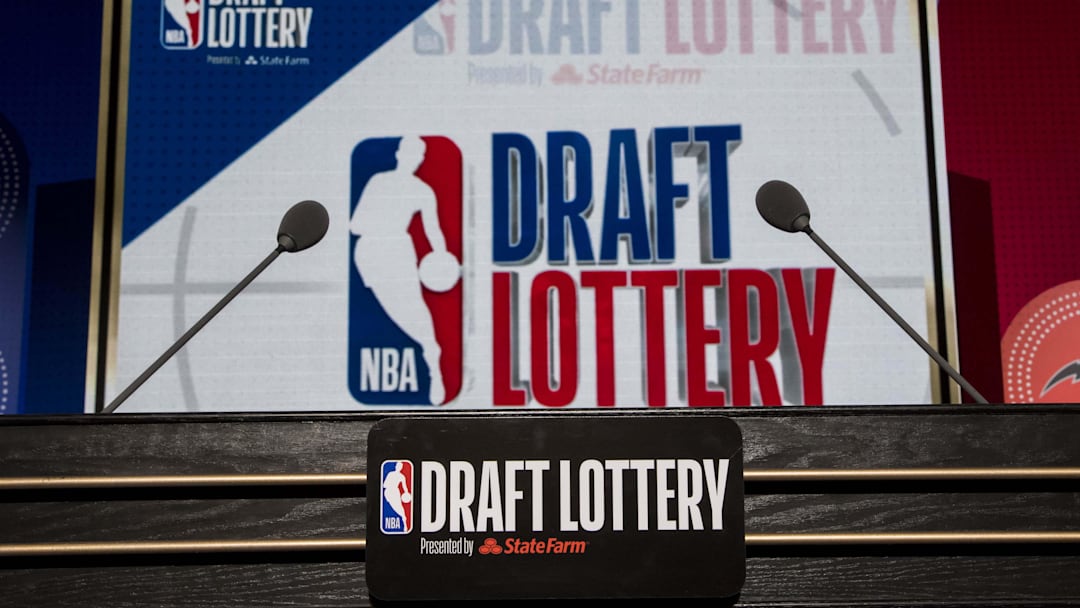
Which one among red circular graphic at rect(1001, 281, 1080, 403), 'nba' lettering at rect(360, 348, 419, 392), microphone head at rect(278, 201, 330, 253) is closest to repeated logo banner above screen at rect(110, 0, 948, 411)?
'nba' lettering at rect(360, 348, 419, 392)

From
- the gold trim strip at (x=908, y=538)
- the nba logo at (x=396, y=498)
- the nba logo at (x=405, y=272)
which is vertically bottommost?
the gold trim strip at (x=908, y=538)

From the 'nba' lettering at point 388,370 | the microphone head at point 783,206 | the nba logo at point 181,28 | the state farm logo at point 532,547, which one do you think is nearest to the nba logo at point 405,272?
the 'nba' lettering at point 388,370

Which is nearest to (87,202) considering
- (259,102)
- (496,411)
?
(259,102)

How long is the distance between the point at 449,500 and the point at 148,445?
454mm

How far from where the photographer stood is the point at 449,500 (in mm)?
1464

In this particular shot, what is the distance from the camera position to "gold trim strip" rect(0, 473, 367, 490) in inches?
58.6

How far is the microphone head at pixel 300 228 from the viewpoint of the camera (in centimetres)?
214

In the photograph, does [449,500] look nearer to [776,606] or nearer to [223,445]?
[223,445]

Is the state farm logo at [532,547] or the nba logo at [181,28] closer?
the state farm logo at [532,547]

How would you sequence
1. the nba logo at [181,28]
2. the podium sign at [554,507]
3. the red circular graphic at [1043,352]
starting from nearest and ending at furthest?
1. the podium sign at [554,507]
2. the red circular graphic at [1043,352]
3. the nba logo at [181,28]

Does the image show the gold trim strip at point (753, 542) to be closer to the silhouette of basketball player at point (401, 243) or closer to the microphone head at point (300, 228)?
the microphone head at point (300, 228)

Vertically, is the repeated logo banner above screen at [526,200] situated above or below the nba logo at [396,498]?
above

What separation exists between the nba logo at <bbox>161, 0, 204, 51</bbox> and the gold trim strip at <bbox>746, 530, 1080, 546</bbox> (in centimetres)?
282

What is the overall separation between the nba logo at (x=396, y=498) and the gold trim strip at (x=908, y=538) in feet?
1.58
